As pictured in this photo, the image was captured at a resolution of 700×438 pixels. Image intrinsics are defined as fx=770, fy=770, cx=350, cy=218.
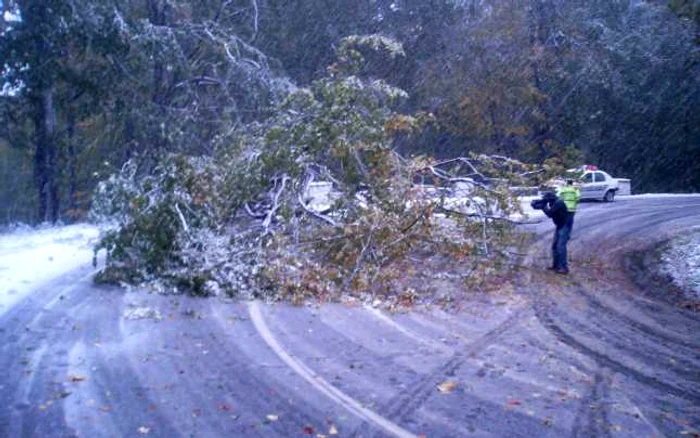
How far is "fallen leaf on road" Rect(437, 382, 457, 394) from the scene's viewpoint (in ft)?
21.1

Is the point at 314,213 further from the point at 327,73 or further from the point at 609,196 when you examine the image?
the point at 609,196

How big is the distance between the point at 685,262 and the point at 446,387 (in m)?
8.88

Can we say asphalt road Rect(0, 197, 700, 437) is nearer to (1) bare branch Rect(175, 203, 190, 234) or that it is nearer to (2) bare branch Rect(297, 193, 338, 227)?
(1) bare branch Rect(175, 203, 190, 234)

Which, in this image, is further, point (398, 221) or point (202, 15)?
point (202, 15)

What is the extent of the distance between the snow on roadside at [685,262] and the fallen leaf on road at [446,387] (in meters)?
6.23

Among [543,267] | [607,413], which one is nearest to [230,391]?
[607,413]

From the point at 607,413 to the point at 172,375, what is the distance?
3629 mm

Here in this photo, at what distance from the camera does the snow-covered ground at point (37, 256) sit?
33.8ft

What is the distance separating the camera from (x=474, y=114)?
3353cm

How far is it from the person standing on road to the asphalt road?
4.52ft

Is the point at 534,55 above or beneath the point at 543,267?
above

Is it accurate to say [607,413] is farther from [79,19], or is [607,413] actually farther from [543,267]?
[79,19]

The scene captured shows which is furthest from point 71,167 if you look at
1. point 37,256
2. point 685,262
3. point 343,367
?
point 343,367

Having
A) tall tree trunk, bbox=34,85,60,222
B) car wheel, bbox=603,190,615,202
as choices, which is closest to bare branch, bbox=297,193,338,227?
tall tree trunk, bbox=34,85,60,222
